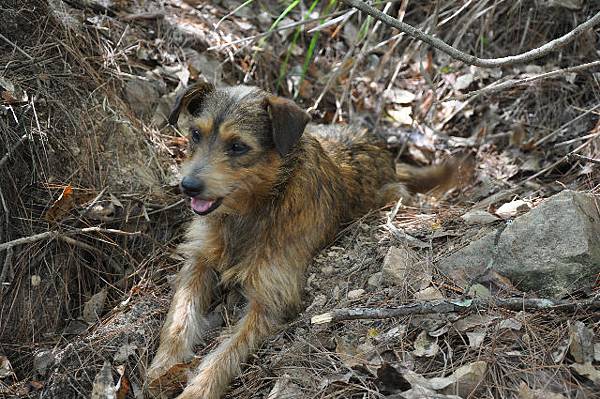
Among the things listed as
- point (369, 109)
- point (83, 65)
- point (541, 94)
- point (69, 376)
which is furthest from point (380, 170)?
point (69, 376)

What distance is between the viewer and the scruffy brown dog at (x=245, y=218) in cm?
429

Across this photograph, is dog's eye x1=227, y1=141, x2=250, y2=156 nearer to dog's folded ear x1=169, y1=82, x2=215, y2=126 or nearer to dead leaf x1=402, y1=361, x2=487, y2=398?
dog's folded ear x1=169, y1=82, x2=215, y2=126

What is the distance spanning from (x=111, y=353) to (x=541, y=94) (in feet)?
14.8

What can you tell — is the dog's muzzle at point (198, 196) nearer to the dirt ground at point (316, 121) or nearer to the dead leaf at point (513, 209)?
the dirt ground at point (316, 121)

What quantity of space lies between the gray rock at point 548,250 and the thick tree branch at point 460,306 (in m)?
0.25

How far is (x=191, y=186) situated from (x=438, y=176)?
9.57 feet

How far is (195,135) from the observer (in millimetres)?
4555

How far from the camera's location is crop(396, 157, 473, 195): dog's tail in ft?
20.5

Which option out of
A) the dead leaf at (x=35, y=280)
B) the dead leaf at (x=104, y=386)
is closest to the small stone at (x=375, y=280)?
the dead leaf at (x=104, y=386)

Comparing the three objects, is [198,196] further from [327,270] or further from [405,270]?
[405,270]

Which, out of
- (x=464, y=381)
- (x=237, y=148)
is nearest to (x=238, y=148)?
(x=237, y=148)

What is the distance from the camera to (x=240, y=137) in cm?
440

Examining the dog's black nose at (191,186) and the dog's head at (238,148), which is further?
the dog's head at (238,148)

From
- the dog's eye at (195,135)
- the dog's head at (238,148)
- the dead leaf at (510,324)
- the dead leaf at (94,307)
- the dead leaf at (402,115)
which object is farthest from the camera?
the dead leaf at (402,115)
